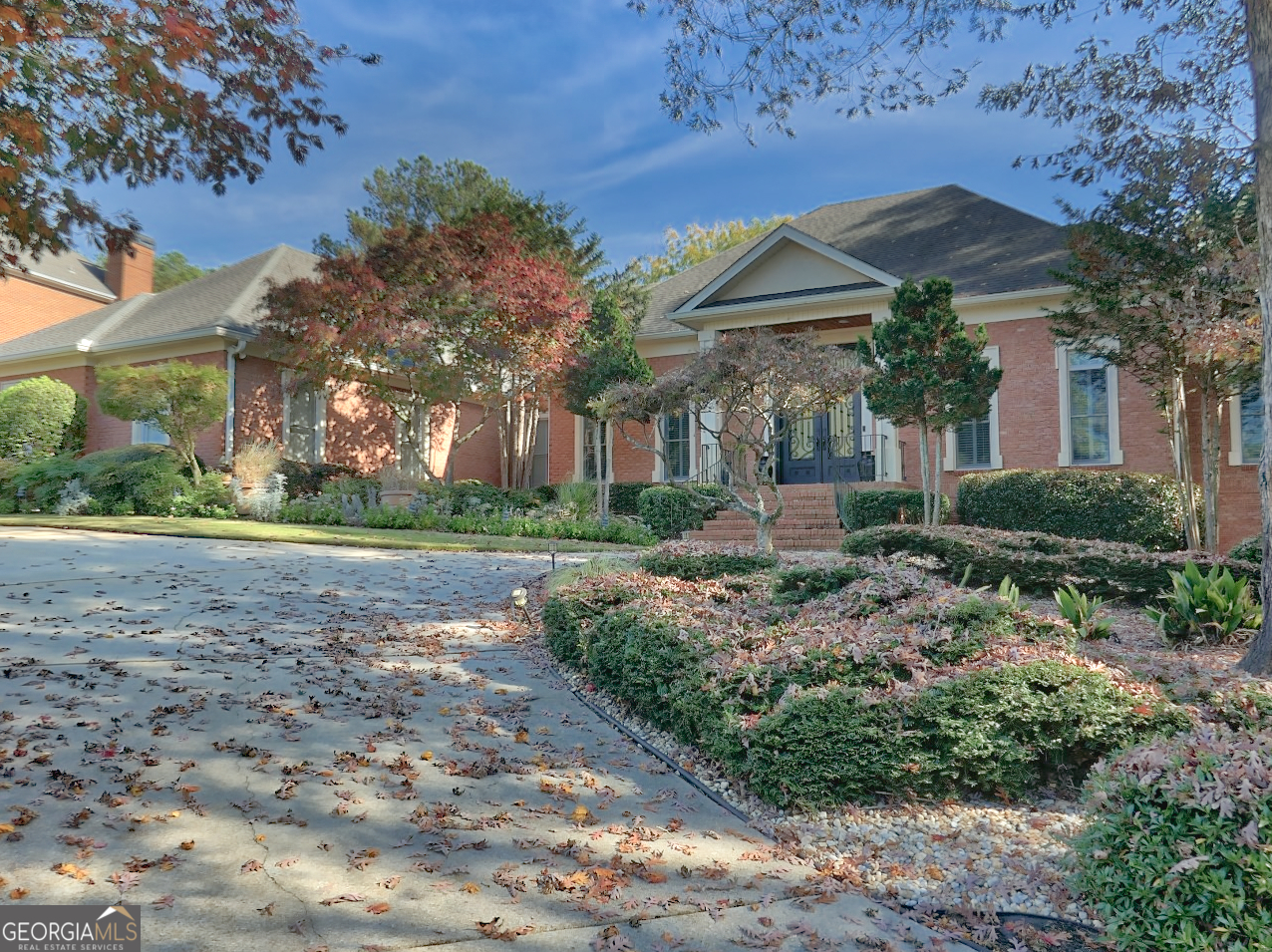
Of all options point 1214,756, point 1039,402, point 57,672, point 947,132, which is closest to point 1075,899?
point 1214,756

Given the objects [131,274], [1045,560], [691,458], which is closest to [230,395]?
[691,458]

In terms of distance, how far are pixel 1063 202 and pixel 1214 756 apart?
11.8 metres

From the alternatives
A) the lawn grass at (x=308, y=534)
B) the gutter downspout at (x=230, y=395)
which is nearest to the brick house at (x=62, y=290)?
the gutter downspout at (x=230, y=395)

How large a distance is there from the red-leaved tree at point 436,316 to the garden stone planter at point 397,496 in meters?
1.01

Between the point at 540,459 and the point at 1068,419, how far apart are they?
12.7 meters

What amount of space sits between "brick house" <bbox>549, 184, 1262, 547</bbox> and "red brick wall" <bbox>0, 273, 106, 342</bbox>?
18.3 metres

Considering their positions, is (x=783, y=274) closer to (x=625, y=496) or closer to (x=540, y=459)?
(x=625, y=496)

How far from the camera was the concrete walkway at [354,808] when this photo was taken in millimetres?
2709

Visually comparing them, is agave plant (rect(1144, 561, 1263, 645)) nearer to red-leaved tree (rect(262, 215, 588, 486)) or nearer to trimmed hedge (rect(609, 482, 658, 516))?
red-leaved tree (rect(262, 215, 588, 486))

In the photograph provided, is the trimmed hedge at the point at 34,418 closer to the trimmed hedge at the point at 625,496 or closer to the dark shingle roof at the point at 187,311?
the dark shingle roof at the point at 187,311

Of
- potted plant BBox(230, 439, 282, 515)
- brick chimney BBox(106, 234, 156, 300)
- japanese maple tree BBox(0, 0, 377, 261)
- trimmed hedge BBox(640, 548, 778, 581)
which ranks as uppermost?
brick chimney BBox(106, 234, 156, 300)

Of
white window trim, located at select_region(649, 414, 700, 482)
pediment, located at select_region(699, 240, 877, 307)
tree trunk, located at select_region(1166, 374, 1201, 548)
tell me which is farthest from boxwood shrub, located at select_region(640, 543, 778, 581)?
pediment, located at select_region(699, 240, 877, 307)

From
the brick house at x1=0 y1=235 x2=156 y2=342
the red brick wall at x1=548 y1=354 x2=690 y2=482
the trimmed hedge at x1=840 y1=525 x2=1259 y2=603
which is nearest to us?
the trimmed hedge at x1=840 y1=525 x2=1259 y2=603

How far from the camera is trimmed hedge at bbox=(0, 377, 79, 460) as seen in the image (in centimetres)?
1764
